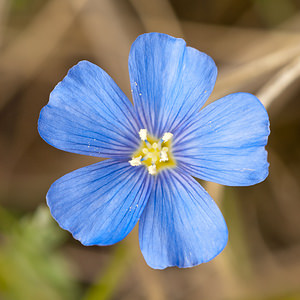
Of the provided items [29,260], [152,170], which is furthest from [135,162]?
[29,260]

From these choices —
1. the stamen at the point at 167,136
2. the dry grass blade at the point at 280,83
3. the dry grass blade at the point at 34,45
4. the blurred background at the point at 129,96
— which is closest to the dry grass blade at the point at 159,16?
the blurred background at the point at 129,96

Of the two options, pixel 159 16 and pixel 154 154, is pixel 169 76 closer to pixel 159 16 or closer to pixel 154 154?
pixel 154 154

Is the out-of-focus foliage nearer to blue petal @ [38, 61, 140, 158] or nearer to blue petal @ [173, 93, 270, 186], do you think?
blue petal @ [38, 61, 140, 158]

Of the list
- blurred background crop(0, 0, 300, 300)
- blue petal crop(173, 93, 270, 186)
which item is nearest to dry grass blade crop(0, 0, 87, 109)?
blurred background crop(0, 0, 300, 300)

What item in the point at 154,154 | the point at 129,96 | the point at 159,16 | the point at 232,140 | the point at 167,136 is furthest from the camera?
the point at 159,16

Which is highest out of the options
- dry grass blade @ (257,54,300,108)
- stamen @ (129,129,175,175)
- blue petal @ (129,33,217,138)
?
dry grass blade @ (257,54,300,108)

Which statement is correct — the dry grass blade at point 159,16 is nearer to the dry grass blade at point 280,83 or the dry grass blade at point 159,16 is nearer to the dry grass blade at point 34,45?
the dry grass blade at point 34,45
